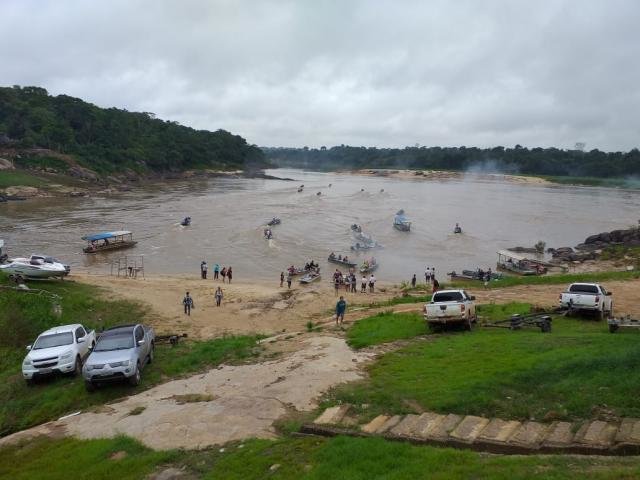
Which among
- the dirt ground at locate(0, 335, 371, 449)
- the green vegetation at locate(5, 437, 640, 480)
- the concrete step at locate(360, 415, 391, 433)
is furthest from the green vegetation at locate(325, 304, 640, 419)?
the green vegetation at locate(5, 437, 640, 480)

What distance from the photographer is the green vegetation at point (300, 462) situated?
22.8 feet

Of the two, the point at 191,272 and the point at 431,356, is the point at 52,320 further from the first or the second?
the point at 191,272

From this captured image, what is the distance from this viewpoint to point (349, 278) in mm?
35875

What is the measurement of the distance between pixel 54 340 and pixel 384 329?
1044cm

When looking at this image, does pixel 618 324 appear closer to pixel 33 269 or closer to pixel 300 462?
pixel 300 462

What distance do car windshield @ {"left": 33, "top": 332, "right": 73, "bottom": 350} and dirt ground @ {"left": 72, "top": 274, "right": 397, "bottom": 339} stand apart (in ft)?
19.8

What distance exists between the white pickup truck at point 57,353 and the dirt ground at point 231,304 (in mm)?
5714

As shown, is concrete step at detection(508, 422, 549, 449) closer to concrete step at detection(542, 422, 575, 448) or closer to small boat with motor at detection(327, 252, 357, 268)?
concrete step at detection(542, 422, 575, 448)

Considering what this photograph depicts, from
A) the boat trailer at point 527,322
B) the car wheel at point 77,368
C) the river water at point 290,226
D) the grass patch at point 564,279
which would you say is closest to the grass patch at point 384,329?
the boat trailer at point 527,322

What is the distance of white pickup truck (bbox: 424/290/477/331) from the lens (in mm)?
17828

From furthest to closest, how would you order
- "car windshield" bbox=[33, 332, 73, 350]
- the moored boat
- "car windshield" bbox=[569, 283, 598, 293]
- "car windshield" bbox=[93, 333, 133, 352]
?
the moored boat, "car windshield" bbox=[569, 283, 598, 293], "car windshield" bbox=[33, 332, 73, 350], "car windshield" bbox=[93, 333, 133, 352]

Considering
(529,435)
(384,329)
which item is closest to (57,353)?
(384,329)

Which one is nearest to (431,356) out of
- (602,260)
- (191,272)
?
(191,272)

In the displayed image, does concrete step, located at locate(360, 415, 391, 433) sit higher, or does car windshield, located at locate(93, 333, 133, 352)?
concrete step, located at locate(360, 415, 391, 433)
